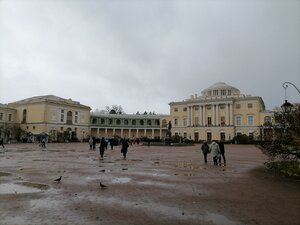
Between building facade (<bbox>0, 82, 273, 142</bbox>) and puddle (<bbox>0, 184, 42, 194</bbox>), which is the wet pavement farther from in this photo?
building facade (<bbox>0, 82, 273, 142</bbox>)

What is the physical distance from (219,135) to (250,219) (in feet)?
232

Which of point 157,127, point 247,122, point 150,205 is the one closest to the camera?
point 150,205

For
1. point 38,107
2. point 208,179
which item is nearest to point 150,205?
point 208,179

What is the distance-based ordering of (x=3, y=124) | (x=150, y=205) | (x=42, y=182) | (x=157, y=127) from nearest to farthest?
(x=150, y=205) → (x=42, y=182) → (x=3, y=124) → (x=157, y=127)

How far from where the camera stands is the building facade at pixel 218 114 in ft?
235

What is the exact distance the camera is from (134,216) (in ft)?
19.7

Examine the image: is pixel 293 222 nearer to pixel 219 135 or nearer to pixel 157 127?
pixel 219 135

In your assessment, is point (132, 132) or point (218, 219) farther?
point (132, 132)

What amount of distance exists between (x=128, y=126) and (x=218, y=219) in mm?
86632

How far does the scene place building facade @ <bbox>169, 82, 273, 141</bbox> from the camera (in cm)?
7150

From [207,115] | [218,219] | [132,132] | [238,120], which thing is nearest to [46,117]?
[132,132]

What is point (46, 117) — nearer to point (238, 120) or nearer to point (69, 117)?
point (69, 117)

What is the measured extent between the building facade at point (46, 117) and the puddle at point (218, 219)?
61.7 meters

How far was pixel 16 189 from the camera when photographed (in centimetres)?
867
